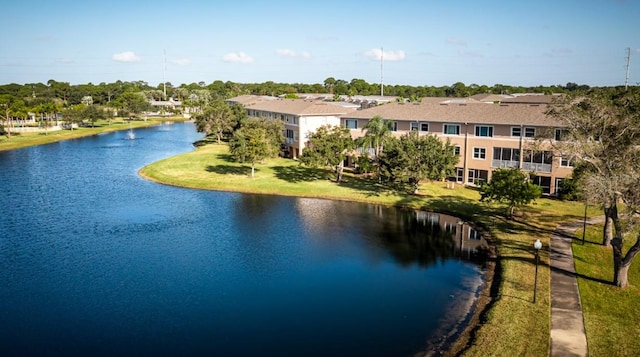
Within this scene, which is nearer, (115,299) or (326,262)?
(115,299)

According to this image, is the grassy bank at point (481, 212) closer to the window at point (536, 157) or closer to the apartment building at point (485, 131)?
the apartment building at point (485, 131)

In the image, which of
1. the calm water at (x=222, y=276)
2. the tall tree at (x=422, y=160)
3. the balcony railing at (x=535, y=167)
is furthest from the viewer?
the balcony railing at (x=535, y=167)

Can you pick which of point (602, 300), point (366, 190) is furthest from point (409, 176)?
point (602, 300)

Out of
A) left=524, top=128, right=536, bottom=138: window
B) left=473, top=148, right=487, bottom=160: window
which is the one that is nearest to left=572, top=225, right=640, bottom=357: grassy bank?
left=524, top=128, right=536, bottom=138: window

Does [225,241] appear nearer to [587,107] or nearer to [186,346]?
[186,346]

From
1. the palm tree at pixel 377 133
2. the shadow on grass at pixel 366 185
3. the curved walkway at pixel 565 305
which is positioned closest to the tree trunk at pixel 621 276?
the curved walkway at pixel 565 305
